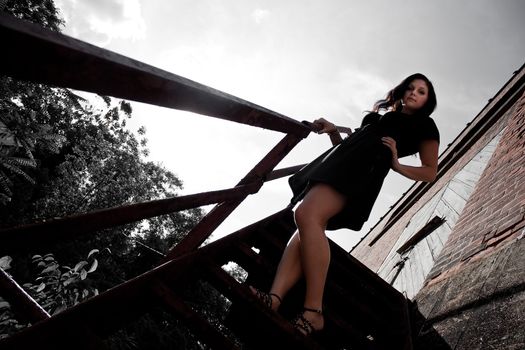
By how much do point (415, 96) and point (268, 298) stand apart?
1.68 m

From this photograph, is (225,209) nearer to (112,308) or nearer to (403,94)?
(112,308)

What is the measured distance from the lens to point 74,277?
3.17 meters

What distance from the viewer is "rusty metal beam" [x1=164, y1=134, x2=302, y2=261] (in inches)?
79.2

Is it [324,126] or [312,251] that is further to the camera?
[324,126]

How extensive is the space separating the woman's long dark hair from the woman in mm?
227

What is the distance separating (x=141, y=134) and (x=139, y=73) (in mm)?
26992

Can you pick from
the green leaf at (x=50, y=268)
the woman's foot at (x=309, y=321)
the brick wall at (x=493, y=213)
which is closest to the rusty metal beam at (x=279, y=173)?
the woman's foot at (x=309, y=321)

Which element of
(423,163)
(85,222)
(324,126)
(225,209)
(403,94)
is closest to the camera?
(85,222)

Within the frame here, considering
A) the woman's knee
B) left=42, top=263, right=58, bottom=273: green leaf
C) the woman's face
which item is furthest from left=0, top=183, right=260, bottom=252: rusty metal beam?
left=42, top=263, right=58, bottom=273: green leaf

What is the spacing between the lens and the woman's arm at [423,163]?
1873mm

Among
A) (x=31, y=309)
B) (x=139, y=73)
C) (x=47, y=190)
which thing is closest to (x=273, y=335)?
(x=31, y=309)

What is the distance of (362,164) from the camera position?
1852mm

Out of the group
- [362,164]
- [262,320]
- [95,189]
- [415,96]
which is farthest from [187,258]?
[95,189]

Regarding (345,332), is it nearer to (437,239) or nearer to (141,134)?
(437,239)
